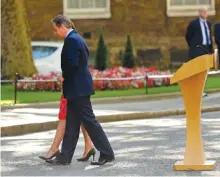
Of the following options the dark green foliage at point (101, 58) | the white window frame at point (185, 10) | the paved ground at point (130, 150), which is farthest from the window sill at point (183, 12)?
the paved ground at point (130, 150)

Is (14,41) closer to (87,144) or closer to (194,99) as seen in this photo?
(87,144)

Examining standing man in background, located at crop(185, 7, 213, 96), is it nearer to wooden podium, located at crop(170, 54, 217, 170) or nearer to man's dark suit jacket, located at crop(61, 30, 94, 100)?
man's dark suit jacket, located at crop(61, 30, 94, 100)

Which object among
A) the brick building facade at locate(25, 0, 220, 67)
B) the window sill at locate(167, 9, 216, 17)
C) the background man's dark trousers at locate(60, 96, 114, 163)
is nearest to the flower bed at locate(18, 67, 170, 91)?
the brick building facade at locate(25, 0, 220, 67)

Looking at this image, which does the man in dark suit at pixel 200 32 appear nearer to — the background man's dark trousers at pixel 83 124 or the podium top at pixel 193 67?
the background man's dark trousers at pixel 83 124

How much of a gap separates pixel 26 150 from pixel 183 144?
2240 millimetres

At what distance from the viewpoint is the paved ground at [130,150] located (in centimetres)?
986

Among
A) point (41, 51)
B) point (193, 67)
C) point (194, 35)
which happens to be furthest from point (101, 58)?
point (193, 67)

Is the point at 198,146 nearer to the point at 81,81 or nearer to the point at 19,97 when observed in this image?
the point at 81,81

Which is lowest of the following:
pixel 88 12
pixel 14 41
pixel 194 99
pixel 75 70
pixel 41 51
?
pixel 41 51

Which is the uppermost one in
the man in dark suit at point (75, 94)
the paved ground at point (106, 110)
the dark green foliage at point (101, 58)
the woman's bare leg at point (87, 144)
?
the man in dark suit at point (75, 94)

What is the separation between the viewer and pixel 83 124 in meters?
10.3

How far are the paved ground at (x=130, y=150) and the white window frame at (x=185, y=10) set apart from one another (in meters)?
14.8

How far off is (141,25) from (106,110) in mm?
13477

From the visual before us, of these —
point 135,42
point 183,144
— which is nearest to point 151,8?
point 135,42
